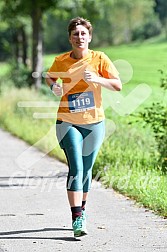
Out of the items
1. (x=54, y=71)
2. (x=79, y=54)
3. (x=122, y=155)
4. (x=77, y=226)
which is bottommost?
(x=122, y=155)

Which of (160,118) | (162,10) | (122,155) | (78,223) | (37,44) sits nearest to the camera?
(78,223)

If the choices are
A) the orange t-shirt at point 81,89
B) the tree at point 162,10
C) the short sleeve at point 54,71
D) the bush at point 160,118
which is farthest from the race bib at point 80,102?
the tree at point 162,10

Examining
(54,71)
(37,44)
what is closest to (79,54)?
(54,71)

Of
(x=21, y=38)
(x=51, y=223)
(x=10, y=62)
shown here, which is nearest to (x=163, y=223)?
(x=51, y=223)

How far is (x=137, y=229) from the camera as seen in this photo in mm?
7141

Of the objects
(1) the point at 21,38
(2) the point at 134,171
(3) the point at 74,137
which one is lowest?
(1) the point at 21,38

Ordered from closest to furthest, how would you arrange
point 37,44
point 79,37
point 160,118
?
point 79,37 < point 160,118 < point 37,44

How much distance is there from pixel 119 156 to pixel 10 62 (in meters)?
21.0

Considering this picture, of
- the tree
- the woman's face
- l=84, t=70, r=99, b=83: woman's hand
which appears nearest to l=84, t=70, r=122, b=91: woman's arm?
l=84, t=70, r=99, b=83: woman's hand

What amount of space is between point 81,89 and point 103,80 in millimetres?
223

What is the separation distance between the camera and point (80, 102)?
6.80m

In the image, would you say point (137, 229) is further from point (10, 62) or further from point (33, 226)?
point (10, 62)

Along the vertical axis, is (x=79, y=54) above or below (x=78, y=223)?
above

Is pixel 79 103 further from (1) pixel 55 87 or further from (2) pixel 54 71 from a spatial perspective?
(2) pixel 54 71
